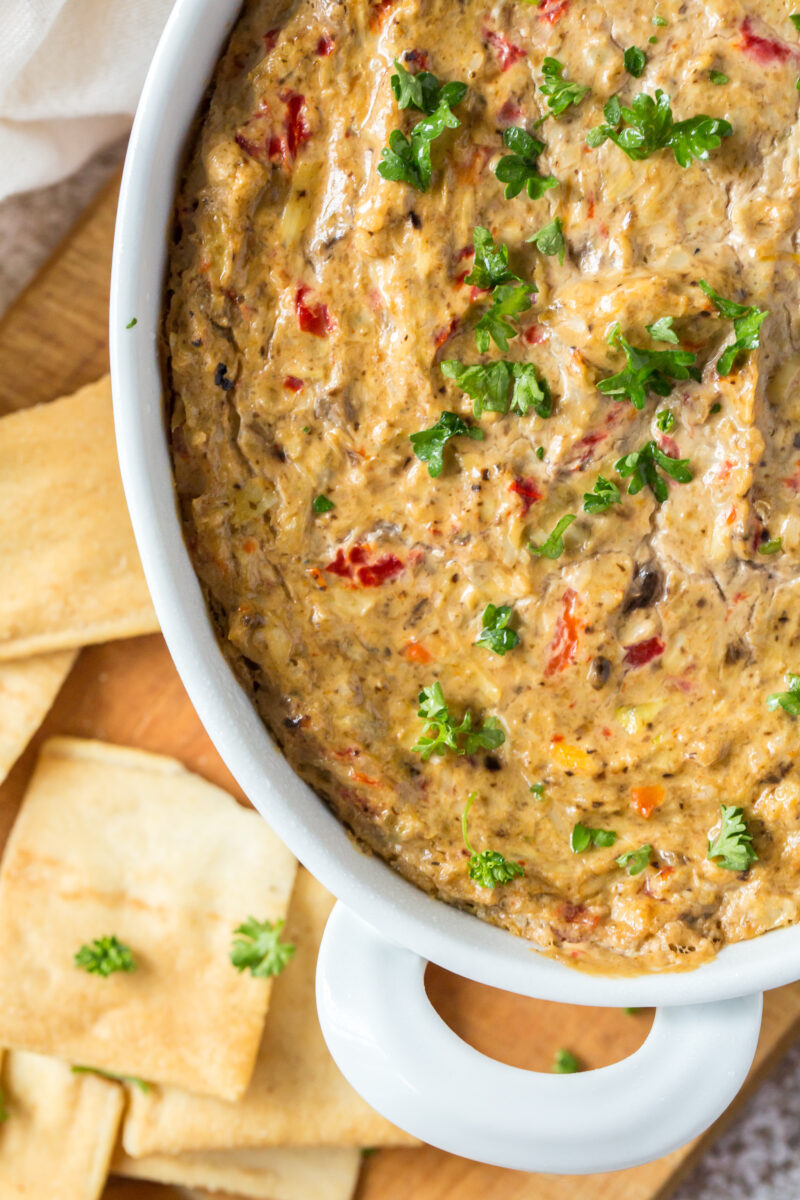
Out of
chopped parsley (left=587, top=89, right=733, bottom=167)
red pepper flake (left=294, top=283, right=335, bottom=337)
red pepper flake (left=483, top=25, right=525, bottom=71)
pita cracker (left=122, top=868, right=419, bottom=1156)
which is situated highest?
red pepper flake (left=483, top=25, right=525, bottom=71)

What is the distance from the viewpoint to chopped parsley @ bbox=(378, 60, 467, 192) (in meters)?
1.74

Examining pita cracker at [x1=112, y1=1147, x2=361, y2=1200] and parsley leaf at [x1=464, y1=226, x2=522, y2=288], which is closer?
parsley leaf at [x1=464, y1=226, x2=522, y2=288]

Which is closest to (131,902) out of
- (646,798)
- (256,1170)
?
(256,1170)

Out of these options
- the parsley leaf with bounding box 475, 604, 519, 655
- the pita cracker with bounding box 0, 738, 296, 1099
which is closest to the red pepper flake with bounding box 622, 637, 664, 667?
the parsley leaf with bounding box 475, 604, 519, 655

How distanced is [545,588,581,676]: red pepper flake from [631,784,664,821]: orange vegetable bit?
0.26 metres

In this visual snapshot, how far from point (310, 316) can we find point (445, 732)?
696 mm

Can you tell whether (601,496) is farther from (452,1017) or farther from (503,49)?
(452,1017)

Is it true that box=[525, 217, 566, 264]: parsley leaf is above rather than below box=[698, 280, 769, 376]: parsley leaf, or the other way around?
above

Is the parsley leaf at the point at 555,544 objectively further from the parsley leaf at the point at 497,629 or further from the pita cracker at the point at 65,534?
the pita cracker at the point at 65,534

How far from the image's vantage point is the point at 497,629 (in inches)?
74.8

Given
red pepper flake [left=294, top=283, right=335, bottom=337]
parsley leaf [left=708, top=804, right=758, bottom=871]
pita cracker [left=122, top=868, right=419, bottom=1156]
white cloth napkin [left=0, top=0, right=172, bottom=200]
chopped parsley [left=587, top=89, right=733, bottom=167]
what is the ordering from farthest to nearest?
1. pita cracker [left=122, top=868, right=419, bottom=1156]
2. white cloth napkin [left=0, top=0, right=172, bottom=200]
3. parsley leaf [left=708, top=804, right=758, bottom=871]
4. red pepper flake [left=294, top=283, right=335, bottom=337]
5. chopped parsley [left=587, top=89, right=733, bottom=167]

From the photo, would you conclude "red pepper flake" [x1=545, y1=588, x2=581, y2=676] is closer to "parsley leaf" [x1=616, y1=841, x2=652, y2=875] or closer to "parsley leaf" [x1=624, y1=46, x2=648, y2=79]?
"parsley leaf" [x1=616, y1=841, x2=652, y2=875]

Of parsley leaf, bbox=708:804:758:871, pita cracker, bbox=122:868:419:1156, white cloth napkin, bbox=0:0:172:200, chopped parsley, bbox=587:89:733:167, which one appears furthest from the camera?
pita cracker, bbox=122:868:419:1156

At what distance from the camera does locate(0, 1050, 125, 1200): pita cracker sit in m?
2.72
